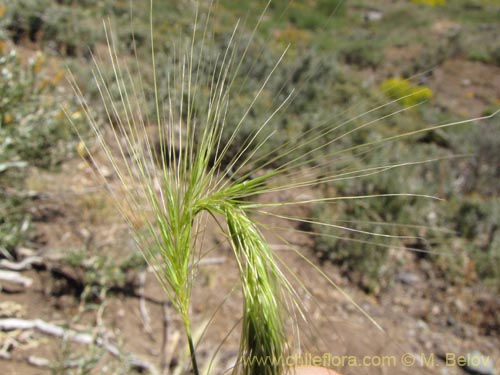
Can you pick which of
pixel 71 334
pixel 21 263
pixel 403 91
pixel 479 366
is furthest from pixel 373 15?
pixel 403 91

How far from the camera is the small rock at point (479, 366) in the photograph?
291cm

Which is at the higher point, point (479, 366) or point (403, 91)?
point (403, 91)

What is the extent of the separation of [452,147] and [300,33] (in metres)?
5.50

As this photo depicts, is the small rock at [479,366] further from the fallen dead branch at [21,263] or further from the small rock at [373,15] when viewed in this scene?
the small rock at [373,15]

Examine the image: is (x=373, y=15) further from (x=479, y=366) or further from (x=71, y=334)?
(x=71, y=334)


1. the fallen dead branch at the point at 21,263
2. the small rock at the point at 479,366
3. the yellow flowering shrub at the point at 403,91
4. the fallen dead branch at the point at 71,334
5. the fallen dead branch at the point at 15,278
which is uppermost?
the yellow flowering shrub at the point at 403,91

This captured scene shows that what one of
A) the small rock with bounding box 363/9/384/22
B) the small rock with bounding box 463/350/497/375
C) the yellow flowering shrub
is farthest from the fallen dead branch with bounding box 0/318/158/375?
the small rock with bounding box 363/9/384/22

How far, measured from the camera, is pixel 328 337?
2.91 meters

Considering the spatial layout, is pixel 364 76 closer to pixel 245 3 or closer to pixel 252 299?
pixel 245 3

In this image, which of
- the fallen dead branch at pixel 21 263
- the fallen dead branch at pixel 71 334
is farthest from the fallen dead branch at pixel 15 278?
the fallen dead branch at pixel 71 334

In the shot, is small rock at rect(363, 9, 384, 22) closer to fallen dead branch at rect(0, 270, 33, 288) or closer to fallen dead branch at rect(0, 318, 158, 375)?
fallen dead branch at rect(0, 270, 33, 288)

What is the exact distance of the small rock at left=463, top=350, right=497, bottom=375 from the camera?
291cm

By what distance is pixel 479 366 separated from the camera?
2.95 m

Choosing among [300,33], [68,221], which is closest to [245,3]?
[300,33]
